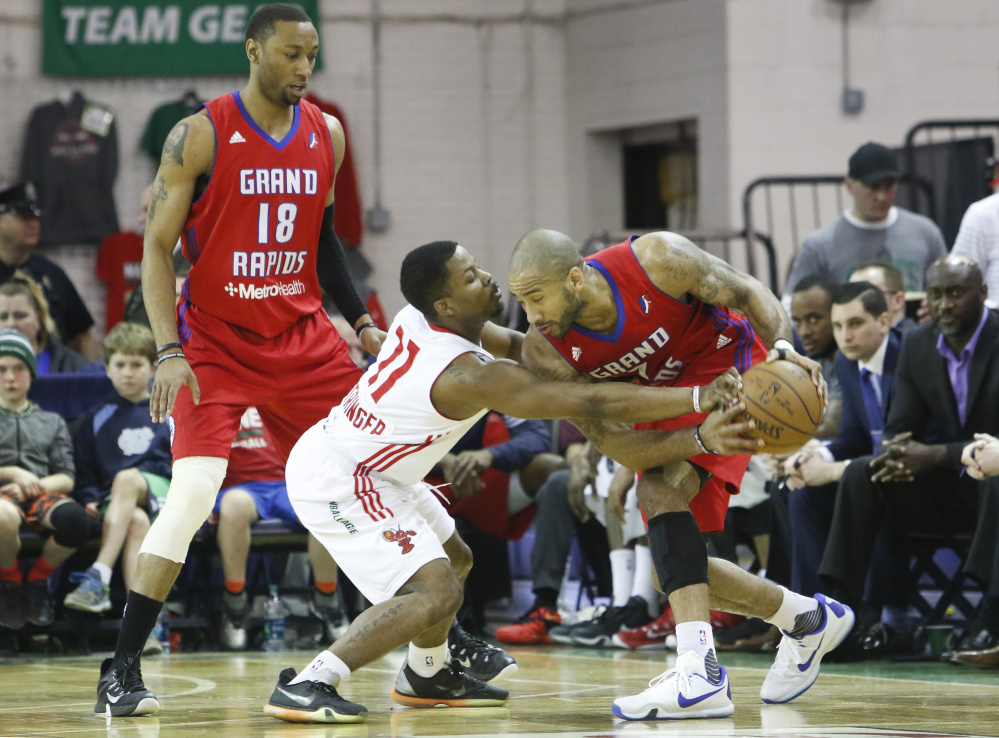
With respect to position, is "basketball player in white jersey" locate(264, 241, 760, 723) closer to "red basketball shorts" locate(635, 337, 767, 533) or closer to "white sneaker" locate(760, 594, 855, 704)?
"red basketball shorts" locate(635, 337, 767, 533)

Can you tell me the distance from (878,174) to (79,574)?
163 inches

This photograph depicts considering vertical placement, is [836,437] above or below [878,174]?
below

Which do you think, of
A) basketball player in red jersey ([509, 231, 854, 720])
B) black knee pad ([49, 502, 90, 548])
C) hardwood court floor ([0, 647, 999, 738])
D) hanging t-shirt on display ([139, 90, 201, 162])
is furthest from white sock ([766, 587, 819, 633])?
hanging t-shirt on display ([139, 90, 201, 162])

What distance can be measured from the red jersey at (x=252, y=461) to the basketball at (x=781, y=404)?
3.64 m

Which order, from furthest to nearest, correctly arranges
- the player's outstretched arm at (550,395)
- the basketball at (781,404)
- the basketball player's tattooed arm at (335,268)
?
the basketball player's tattooed arm at (335,268) → the player's outstretched arm at (550,395) → the basketball at (781,404)

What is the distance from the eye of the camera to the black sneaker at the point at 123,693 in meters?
4.05

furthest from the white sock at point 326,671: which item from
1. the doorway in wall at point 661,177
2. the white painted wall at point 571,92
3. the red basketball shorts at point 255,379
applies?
the doorway in wall at point 661,177

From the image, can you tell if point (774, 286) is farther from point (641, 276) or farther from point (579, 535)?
point (641, 276)

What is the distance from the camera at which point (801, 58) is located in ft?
33.8

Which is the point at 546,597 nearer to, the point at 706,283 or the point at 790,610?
the point at 790,610

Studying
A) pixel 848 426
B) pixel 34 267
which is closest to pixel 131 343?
pixel 34 267

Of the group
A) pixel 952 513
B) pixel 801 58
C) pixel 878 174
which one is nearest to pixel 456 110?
pixel 801 58

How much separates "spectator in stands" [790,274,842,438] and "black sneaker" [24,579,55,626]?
342 centimetres

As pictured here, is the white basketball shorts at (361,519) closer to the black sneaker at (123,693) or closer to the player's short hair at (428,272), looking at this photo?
the player's short hair at (428,272)
